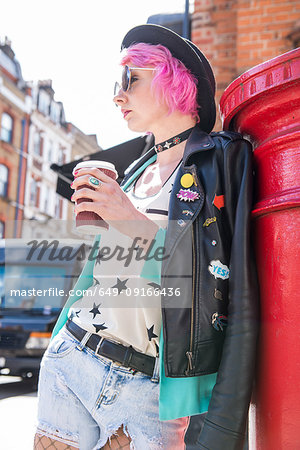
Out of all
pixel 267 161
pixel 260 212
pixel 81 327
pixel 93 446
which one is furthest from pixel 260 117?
pixel 93 446

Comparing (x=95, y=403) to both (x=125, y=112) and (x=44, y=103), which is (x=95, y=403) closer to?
(x=125, y=112)

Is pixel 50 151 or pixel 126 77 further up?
pixel 50 151

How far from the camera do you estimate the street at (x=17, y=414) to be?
489 cm

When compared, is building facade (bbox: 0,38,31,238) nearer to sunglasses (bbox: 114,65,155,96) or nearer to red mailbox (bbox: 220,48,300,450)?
sunglasses (bbox: 114,65,155,96)

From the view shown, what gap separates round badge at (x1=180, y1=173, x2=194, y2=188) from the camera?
4.54 feet

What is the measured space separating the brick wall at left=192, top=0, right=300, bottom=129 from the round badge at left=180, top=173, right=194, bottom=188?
13.7ft

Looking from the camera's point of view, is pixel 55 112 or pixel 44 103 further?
pixel 55 112

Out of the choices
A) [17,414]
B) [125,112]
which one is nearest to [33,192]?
[17,414]

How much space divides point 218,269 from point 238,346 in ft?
0.72

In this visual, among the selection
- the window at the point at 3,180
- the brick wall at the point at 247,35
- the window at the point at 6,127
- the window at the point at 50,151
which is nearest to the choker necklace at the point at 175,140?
the brick wall at the point at 247,35

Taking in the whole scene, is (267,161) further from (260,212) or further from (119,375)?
(119,375)

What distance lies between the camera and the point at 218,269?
4.24ft

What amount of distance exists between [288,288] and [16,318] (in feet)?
25.2

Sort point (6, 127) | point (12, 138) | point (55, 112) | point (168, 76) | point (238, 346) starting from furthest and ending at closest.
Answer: point (55, 112), point (12, 138), point (6, 127), point (168, 76), point (238, 346)
